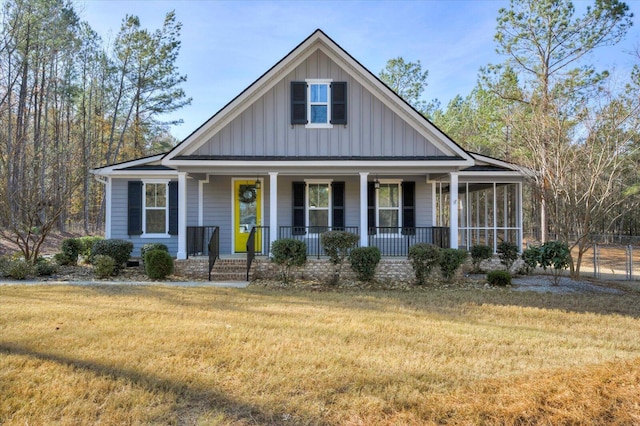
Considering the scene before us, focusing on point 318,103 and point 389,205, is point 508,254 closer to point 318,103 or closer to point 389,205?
point 389,205

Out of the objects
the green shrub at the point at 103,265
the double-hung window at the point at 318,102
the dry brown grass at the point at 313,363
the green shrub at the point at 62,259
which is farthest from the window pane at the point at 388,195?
the green shrub at the point at 62,259

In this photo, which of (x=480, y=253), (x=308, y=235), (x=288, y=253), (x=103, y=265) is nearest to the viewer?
(x=288, y=253)

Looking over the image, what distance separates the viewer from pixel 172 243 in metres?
12.6

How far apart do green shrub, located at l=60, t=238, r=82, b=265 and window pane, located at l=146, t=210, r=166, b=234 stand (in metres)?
2.47

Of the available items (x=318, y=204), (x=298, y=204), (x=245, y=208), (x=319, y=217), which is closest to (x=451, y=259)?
(x=319, y=217)

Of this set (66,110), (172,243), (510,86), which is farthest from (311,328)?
(66,110)

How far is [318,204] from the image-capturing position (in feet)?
Answer: 41.5

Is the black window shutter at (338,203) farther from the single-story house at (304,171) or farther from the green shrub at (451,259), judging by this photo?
the green shrub at (451,259)

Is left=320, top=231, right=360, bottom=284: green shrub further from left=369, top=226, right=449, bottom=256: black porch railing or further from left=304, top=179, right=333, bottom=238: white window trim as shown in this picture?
left=304, top=179, right=333, bottom=238: white window trim

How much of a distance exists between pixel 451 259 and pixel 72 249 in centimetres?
1175

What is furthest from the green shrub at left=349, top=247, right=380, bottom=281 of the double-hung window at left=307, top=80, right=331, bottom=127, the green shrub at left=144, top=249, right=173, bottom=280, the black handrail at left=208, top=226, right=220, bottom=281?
the green shrub at left=144, top=249, right=173, bottom=280

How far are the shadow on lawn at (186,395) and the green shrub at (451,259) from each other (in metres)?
7.74

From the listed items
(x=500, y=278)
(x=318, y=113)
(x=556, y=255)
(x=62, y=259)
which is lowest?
(x=500, y=278)

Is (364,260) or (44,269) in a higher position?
(364,260)
